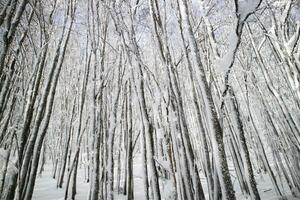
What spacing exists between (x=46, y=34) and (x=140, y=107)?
265 cm

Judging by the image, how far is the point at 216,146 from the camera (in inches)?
57.0

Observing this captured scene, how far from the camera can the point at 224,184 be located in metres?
1.39

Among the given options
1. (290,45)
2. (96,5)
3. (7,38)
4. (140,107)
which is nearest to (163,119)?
(140,107)

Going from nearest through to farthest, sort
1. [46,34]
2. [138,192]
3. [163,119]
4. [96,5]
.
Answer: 1. [163,119]
2. [46,34]
3. [96,5]
4. [138,192]

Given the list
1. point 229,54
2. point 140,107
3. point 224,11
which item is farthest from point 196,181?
point 224,11

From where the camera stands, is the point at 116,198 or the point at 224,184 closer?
the point at 224,184

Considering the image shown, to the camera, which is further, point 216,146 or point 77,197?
point 77,197

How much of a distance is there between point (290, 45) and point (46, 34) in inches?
199

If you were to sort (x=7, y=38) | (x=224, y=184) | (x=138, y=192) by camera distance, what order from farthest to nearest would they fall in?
(x=138, y=192)
(x=7, y=38)
(x=224, y=184)

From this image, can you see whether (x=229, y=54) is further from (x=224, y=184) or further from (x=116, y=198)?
(x=116, y=198)

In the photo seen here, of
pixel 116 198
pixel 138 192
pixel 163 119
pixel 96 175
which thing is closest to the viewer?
pixel 163 119

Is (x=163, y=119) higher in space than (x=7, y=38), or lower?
lower

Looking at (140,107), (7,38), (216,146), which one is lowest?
(216,146)

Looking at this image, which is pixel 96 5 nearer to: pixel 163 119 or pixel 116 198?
pixel 163 119
